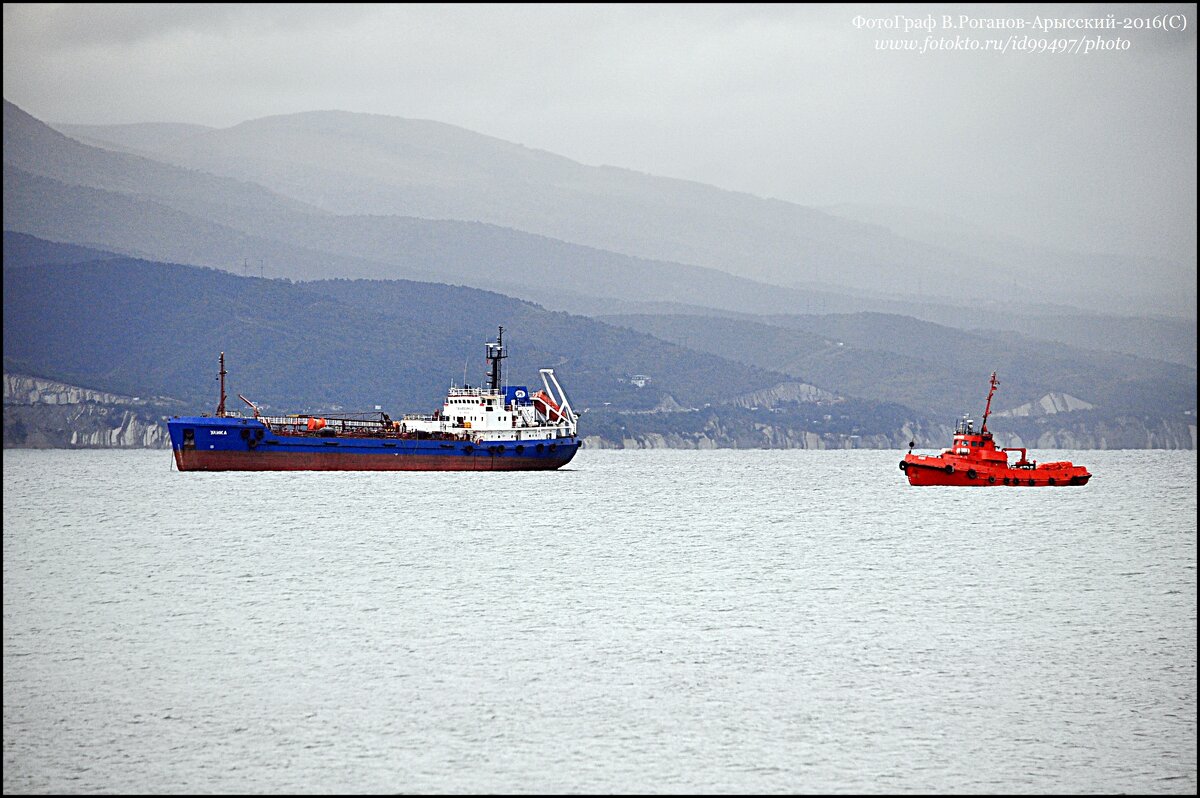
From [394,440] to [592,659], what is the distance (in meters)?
88.3

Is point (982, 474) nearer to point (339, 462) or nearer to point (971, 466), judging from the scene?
point (971, 466)

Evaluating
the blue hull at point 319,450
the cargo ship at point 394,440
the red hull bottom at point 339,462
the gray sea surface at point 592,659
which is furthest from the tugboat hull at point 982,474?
the red hull bottom at point 339,462

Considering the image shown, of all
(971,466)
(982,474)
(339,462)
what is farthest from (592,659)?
(339,462)

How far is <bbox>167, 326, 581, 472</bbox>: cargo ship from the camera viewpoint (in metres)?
125

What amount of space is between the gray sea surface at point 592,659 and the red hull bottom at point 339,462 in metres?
40.6

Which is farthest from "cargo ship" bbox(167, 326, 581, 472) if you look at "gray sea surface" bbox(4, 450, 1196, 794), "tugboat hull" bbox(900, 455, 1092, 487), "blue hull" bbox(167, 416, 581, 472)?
"gray sea surface" bbox(4, 450, 1196, 794)

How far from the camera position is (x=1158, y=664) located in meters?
40.1

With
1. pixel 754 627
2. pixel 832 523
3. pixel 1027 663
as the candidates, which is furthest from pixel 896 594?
pixel 832 523

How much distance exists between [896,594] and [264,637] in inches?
943

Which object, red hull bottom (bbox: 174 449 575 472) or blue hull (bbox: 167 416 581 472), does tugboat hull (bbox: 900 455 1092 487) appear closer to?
blue hull (bbox: 167 416 581 472)

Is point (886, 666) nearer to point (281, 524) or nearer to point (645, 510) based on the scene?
point (281, 524)

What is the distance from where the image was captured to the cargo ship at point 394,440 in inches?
4924

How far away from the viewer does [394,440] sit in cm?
12662

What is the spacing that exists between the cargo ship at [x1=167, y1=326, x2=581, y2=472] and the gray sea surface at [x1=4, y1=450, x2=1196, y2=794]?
133ft
